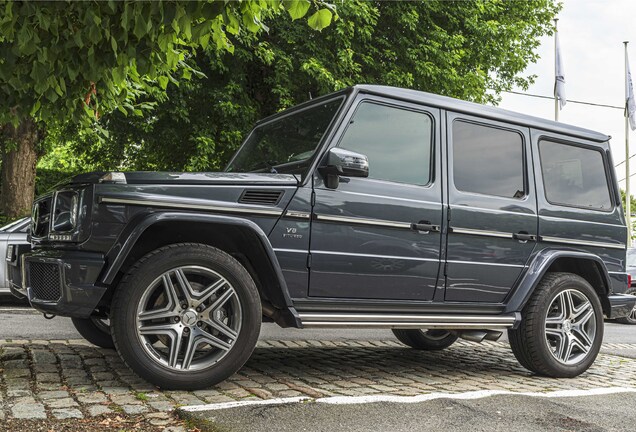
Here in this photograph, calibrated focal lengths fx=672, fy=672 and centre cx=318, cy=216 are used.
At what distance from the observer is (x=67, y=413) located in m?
3.61

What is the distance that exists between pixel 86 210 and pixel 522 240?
11.5 feet

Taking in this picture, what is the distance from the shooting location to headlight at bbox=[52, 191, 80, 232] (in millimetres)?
4219

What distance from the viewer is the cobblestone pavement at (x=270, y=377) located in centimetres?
381

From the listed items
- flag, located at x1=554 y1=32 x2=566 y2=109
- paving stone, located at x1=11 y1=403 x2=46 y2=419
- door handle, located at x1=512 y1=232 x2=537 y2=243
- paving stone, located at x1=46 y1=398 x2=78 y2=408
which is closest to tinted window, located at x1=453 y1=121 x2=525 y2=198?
door handle, located at x1=512 y1=232 x2=537 y2=243

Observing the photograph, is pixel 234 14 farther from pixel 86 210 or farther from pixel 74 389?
pixel 74 389

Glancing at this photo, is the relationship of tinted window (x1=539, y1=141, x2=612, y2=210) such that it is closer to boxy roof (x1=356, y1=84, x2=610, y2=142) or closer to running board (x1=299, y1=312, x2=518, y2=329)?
boxy roof (x1=356, y1=84, x2=610, y2=142)

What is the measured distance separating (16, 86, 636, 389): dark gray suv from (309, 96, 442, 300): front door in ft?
0.04

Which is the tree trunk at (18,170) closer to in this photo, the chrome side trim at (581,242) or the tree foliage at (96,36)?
the tree foliage at (96,36)

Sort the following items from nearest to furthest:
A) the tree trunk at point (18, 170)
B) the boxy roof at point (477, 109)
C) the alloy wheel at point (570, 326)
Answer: the boxy roof at point (477, 109) → the alloy wheel at point (570, 326) → the tree trunk at point (18, 170)

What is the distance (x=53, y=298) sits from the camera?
13.6 ft

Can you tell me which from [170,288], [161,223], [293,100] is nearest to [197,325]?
[170,288]

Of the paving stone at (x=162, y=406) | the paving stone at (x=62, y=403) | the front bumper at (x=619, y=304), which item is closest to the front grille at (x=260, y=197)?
the paving stone at (x=162, y=406)

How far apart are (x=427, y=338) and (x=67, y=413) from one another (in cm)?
425

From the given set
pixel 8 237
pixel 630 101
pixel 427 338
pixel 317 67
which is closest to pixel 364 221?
pixel 427 338
